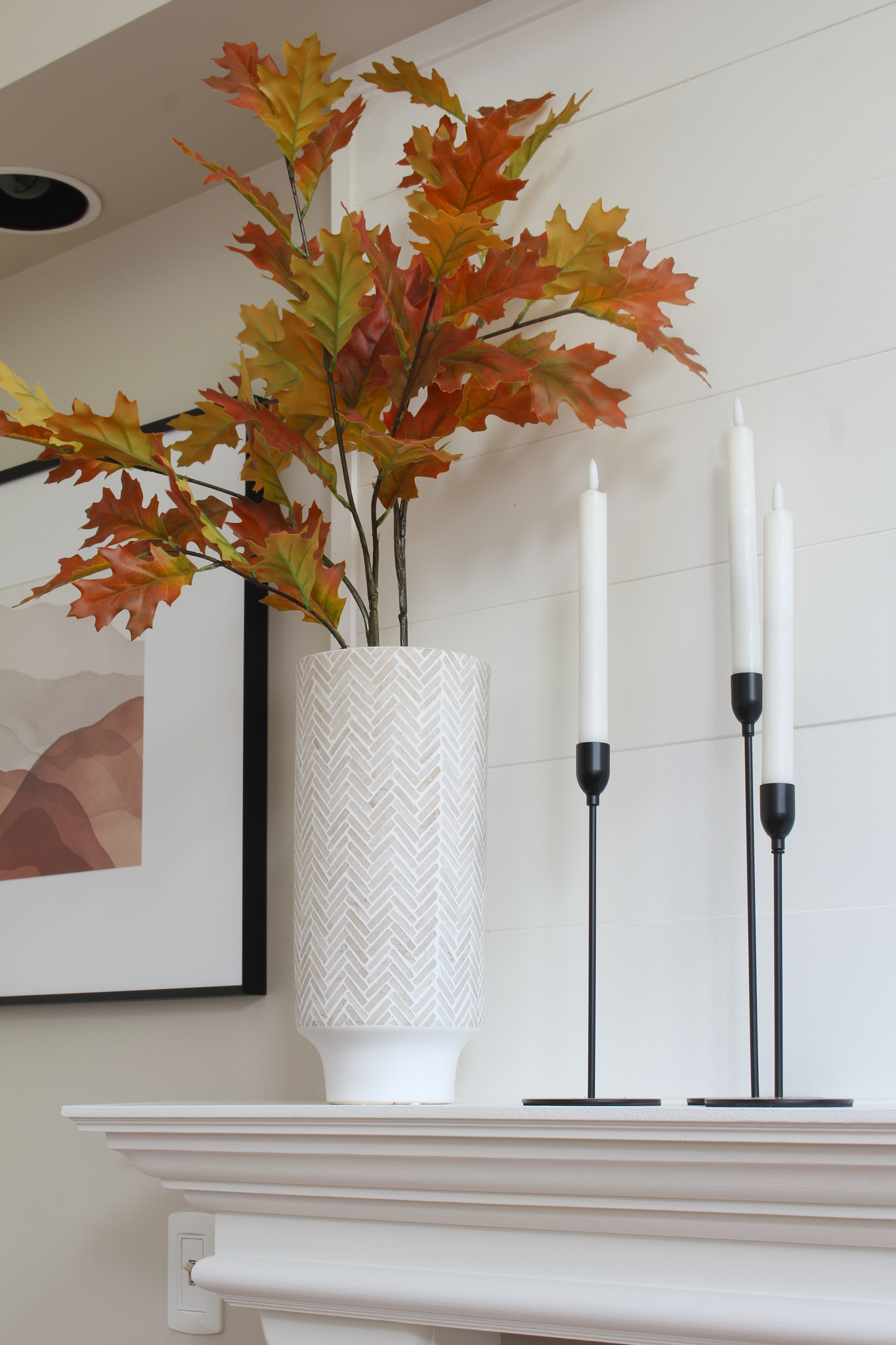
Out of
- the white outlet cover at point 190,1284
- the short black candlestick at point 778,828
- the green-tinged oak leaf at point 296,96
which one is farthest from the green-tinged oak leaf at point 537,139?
the white outlet cover at point 190,1284

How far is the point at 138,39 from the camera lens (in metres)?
1.11

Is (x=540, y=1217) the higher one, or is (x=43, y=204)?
(x=43, y=204)

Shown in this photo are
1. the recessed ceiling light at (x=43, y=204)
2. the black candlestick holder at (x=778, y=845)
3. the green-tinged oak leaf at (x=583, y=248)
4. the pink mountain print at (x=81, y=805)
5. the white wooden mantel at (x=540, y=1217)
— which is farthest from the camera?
the recessed ceiling light at (x=43, y=204)

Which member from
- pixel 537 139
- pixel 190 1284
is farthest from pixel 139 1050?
pixel 537 139

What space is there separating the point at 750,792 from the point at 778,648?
0.10 meters

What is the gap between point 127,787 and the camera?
119 cm

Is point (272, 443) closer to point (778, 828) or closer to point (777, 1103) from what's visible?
point (778, 828)

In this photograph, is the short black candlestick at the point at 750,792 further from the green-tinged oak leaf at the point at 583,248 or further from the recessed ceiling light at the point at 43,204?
the recessed ceiling light at the point at 43,204

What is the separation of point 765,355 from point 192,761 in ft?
2.14

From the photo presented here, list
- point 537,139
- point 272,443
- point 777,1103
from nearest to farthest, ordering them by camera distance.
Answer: point 777,1103 < point 272,443 < point 537,139

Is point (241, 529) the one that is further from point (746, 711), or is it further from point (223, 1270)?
point (223, 1270)

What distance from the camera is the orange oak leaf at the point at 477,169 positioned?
28.1 inches

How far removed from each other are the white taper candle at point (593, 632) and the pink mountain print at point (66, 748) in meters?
0.59

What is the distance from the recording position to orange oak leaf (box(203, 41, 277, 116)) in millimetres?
841
